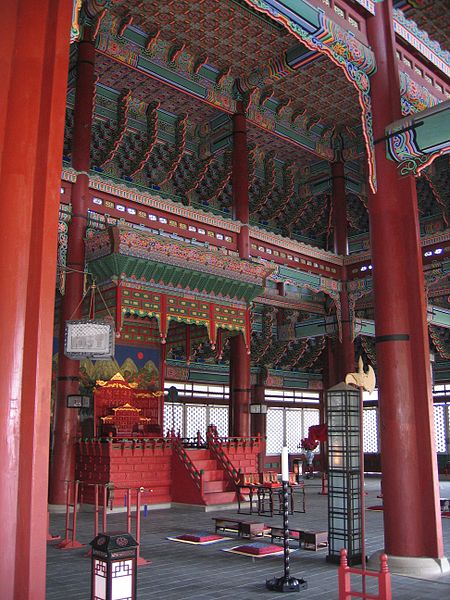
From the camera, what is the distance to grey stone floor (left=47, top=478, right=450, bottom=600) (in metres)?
4.70

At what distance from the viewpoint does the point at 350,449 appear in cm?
582

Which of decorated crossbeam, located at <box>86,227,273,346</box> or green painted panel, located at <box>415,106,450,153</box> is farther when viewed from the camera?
decorated crossbeam, located at <box>86,227,273,346</box>

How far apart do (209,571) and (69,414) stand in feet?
16.9

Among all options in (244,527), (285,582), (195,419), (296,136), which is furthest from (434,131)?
(195,419)

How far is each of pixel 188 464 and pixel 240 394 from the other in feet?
7.57

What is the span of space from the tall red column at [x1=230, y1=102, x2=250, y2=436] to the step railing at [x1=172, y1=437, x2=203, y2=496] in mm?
1821

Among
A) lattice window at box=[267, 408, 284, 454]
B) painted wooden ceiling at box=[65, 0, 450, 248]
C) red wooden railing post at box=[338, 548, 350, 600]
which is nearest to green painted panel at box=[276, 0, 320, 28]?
red wooden railing post at box=[338, 548, 350, 600]

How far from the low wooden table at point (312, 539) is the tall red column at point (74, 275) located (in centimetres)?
465

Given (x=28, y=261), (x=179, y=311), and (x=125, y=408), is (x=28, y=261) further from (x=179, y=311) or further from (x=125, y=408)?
(x=125, y=408)

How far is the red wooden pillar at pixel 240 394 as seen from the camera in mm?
12562

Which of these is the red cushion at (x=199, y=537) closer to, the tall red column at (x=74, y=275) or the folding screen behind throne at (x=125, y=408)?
the tall red column at (x=74, y=275)

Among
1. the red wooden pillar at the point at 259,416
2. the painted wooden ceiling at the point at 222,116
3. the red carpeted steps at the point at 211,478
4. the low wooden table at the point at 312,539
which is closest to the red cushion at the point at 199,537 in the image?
the low wooden table at the point at 312,539

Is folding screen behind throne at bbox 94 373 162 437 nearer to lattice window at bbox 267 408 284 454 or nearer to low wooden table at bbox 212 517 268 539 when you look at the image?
low wooden table at bbox 212 517 268 539

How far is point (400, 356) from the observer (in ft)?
19.1
